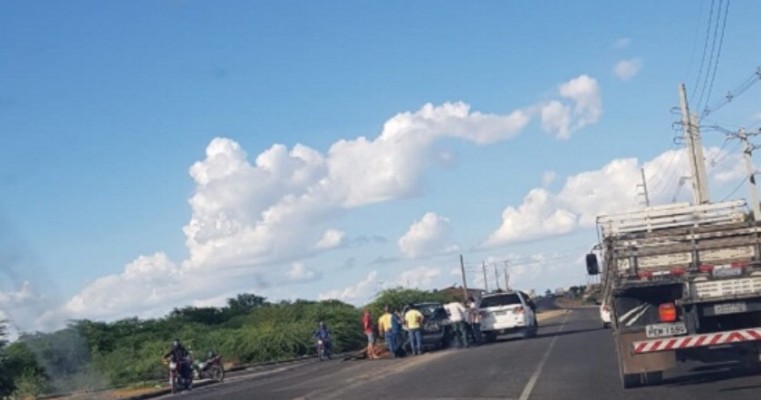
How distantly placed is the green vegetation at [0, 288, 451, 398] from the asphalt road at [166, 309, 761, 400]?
9.37m

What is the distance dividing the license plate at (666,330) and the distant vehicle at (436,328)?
2252cm

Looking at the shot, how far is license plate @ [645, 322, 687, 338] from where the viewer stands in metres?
17.5

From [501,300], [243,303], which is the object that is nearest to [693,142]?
[501,300]

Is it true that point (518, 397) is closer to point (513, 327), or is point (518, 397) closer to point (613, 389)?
point (613, 389)

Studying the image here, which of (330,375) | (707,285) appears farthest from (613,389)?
(330,375)

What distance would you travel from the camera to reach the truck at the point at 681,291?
56.1 feet

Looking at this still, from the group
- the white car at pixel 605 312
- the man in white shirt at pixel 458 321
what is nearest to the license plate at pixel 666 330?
the white car at pixel 605 312

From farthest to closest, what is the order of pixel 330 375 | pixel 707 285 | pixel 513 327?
pixel 513 327
pixel 330 375
pixel 707 285

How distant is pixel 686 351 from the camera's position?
18.7 m

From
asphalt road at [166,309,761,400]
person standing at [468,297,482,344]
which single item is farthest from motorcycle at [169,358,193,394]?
person standing at [468,297,482,344]

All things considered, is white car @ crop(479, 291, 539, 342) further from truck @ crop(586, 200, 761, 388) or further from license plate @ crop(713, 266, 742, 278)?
license plate @ crop(713, 266, 742, 278)

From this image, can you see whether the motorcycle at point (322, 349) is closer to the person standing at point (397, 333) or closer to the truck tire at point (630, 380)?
the person standing at point (397, 333)

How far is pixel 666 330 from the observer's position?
17.5 metres

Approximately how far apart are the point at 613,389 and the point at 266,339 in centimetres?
3475
